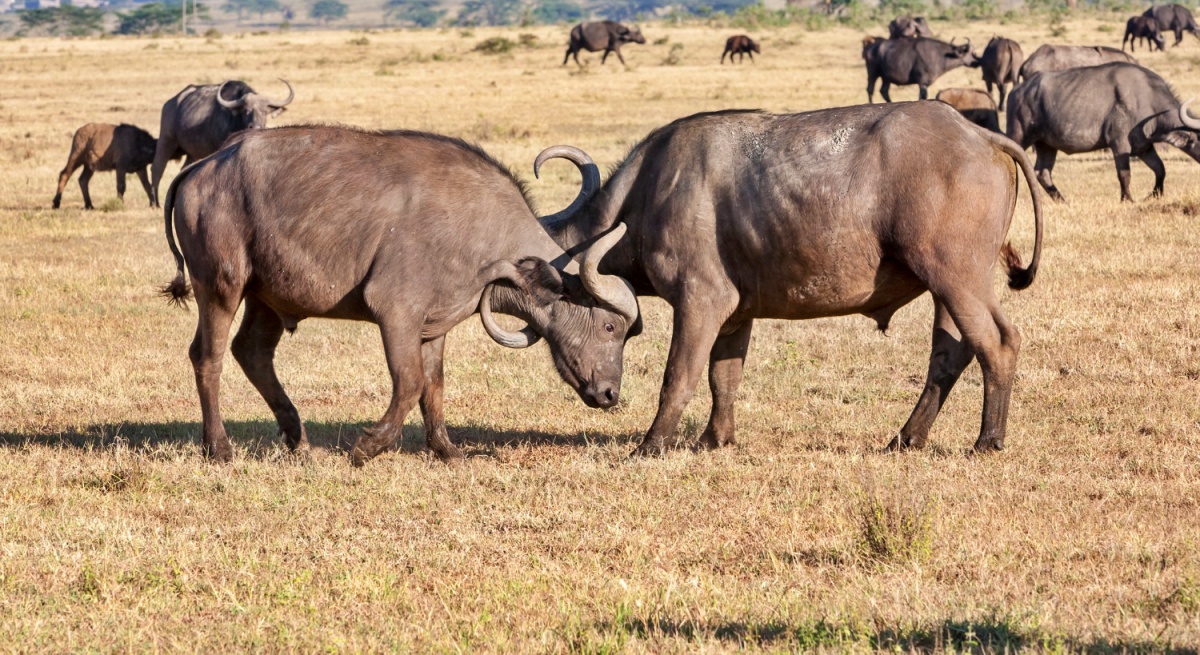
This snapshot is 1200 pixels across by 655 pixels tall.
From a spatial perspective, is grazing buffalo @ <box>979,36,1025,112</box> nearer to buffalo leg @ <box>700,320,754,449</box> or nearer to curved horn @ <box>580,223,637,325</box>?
buffalo leg @ <box>700,320,754,449</box>

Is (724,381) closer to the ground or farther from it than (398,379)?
closer to the ground

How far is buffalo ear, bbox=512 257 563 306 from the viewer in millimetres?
7621

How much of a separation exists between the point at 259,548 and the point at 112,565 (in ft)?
2.00

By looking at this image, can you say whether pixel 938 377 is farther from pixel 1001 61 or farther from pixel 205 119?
pixel 1001 61

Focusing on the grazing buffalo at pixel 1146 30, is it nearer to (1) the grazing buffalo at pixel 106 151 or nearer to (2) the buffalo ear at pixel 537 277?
(1) the grazing buffalo at pixel 106 151

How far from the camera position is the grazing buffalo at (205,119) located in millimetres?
18734

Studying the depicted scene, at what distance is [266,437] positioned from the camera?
849cm

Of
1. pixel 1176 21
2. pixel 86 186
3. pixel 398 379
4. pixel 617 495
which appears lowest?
pixel 86 186

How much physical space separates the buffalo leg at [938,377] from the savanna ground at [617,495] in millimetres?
183

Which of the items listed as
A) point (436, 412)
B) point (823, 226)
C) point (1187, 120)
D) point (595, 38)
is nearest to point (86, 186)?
point (436, 412)

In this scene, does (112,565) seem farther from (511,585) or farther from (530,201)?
(530,201)

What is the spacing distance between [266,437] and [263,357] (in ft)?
1.92

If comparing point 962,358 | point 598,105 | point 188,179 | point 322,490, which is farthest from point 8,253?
point 598,105

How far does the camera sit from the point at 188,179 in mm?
7617
